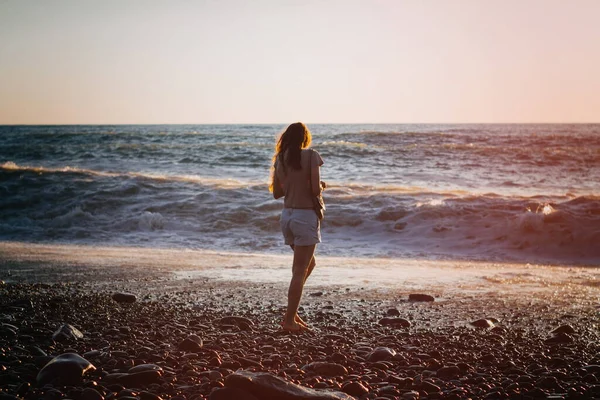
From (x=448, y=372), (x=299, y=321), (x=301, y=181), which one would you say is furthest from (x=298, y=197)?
(x=448, y=372)

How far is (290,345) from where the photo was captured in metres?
5.03

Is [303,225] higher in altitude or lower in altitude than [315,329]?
higher

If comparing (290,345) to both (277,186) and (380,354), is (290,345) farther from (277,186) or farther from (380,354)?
(277,186)

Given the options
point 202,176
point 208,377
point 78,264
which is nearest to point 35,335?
point 208,377

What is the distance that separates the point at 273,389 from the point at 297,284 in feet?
7.04

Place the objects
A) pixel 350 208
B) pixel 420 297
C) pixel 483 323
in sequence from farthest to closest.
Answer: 1. pixel 350 208
2. pixel 420 297
3. pixel 483 323

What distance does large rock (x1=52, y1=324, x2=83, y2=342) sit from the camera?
16.6ft

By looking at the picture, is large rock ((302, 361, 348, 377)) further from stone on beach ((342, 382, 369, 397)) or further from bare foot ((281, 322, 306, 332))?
bare foot ((281, 322, 306, 332))

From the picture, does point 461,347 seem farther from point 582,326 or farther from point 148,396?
point 148,396

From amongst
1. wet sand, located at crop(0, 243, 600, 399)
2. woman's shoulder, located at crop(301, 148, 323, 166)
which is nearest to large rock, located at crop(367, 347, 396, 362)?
wet sand, located at crop(0, 243, 600, 399)

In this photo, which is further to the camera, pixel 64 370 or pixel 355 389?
pixel 64 370

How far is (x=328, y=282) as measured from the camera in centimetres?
838

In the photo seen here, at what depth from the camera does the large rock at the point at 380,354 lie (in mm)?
4602

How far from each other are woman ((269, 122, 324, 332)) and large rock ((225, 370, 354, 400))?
1.91 meters
